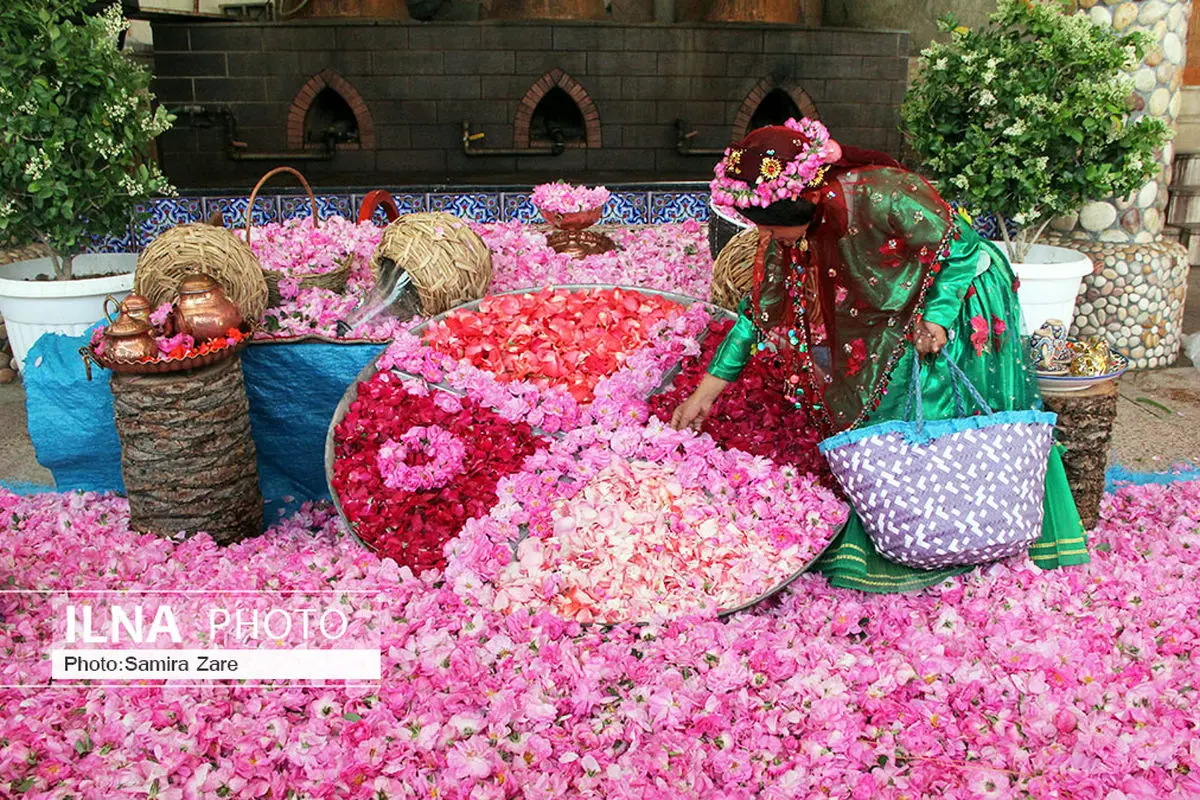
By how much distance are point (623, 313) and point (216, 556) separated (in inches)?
57.6

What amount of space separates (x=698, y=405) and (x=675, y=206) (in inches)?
138

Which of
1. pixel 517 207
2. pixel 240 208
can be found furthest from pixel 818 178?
pixel 240 208

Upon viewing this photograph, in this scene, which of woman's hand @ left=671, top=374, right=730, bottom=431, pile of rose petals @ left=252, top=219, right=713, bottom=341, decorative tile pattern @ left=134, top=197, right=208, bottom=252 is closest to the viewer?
woman's hand @ left=671, top=374, right=730, bottom=431

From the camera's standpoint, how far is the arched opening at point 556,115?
25.2 ft

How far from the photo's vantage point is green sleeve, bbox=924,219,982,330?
2352mm

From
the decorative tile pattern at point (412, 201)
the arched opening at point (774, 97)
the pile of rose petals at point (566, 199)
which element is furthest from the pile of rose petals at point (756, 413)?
the arched opening at point (774, 97)

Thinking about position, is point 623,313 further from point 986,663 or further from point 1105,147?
A: point 1105,147

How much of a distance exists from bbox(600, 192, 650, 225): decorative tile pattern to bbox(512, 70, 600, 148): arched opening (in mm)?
2099

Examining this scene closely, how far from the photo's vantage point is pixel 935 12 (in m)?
7.99

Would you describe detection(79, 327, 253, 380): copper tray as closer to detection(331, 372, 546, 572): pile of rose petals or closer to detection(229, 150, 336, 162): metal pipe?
detection(331, 372, 546, 572): pile of rose petals

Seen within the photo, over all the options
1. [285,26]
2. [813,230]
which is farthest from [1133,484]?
[285,26]

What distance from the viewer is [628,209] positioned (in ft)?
19.6

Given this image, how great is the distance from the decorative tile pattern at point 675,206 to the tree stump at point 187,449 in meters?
3.57

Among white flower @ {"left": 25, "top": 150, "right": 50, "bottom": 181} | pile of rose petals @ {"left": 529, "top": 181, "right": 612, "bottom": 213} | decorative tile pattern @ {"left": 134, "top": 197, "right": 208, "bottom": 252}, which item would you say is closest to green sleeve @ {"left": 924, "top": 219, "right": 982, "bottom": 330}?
pile of rose petals @ {"left": 529, "top": 181, "right": 612, "bottom": 213}
